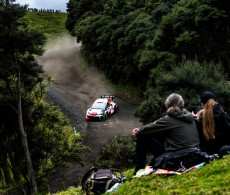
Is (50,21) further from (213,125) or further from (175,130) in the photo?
(175,130)

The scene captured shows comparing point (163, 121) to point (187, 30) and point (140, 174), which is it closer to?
point (140, 174)

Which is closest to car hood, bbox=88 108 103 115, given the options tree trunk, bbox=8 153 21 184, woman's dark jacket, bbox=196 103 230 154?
tree trunk, bbox=8 153 21 184

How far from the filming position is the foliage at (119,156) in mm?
28438

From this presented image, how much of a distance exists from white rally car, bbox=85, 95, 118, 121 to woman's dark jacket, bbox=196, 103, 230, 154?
34.8 metres

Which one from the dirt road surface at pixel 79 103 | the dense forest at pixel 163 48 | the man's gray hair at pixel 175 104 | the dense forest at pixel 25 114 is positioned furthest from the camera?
the dirt road surface at pixel 79 103

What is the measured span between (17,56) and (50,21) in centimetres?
10947

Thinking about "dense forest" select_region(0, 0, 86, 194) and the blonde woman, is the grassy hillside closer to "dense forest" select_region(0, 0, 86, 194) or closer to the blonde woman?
"dense forest" select_region(0, 0, 86, 194)

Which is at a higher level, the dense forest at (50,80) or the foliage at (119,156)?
the dense forest at (50,80)

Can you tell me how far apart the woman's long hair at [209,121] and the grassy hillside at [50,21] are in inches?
4217

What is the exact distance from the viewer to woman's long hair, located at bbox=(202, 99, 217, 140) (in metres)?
7.86

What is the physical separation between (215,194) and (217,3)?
30.1m

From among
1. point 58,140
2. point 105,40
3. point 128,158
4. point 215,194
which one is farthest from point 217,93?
point 105,40

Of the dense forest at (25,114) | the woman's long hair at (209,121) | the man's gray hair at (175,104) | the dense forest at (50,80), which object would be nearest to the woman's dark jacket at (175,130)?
the man's gray hair at (175,104)

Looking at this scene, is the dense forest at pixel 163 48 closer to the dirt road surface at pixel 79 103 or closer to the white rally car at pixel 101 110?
the dirt road surface at pixel 79 103
